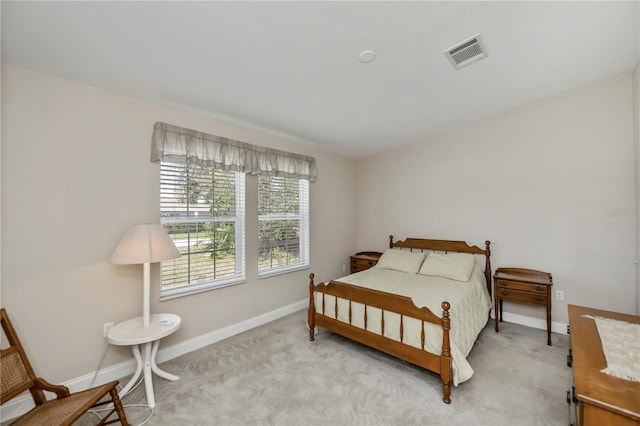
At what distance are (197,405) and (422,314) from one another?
183 cm

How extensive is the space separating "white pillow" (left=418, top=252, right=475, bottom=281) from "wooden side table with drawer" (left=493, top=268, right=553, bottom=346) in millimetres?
Result: 330

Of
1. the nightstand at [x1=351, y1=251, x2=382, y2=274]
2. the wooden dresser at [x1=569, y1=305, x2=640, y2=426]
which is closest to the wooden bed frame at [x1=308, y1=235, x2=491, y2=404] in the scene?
the wooden dresser at [x1=569, y1=305, x2=640, y2=426]

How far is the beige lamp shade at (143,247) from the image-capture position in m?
1.96

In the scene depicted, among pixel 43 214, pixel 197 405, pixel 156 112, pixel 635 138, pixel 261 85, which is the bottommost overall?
pixel 197 405

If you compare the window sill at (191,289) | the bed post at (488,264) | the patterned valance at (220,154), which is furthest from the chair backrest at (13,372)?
the bed post at (488,264)

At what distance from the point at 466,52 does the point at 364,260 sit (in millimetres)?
3048

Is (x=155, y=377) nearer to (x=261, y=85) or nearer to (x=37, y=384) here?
(x=37, y=384)

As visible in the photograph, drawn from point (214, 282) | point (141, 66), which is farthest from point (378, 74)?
point (214, 282)

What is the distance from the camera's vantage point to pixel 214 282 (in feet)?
9.69

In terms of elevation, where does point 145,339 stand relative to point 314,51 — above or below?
below

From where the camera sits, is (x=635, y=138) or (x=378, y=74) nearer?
(x=378, y=74)

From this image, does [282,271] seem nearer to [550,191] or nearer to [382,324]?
[382,324]

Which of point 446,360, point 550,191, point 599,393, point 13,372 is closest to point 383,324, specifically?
point 446,360

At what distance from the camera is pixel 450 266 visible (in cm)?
331
